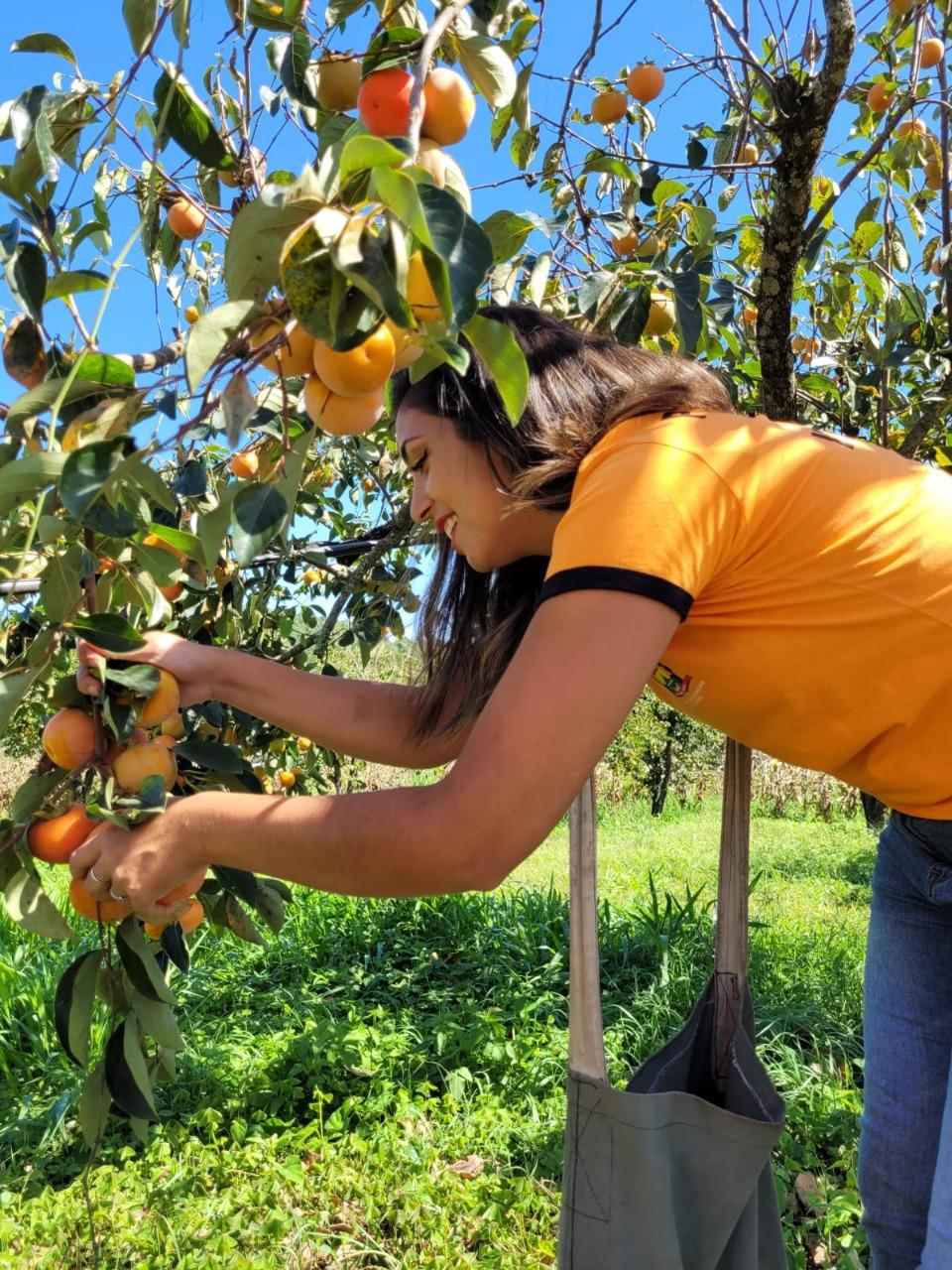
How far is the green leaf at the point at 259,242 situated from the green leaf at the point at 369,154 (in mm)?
36

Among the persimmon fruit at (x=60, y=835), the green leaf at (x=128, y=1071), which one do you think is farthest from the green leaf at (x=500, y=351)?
the green leaf at (x=128, y=1071)

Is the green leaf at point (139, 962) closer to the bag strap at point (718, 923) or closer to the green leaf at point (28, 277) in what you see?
the bag strap at point (718, 923)

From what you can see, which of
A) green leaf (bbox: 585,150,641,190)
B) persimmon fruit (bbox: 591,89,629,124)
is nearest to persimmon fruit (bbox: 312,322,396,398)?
green leaf (bbox: 585,150,641,190)

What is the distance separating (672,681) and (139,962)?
728mm

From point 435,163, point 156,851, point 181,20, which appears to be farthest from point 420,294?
point 156,851

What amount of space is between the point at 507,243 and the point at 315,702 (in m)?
0.75

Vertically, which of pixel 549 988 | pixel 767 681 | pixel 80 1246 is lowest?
pixel 80 1246

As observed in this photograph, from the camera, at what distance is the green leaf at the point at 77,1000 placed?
3.97 ft

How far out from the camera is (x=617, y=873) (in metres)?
6.42

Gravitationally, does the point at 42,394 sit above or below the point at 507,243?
below

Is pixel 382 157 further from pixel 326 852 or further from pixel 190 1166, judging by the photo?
pixel 190 1166

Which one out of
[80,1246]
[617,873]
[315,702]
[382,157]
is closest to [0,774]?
[617,873]

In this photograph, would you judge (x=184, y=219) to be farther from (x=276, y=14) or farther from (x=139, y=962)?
(x=139, y=962)

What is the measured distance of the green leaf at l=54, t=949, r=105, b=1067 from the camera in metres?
1.21
